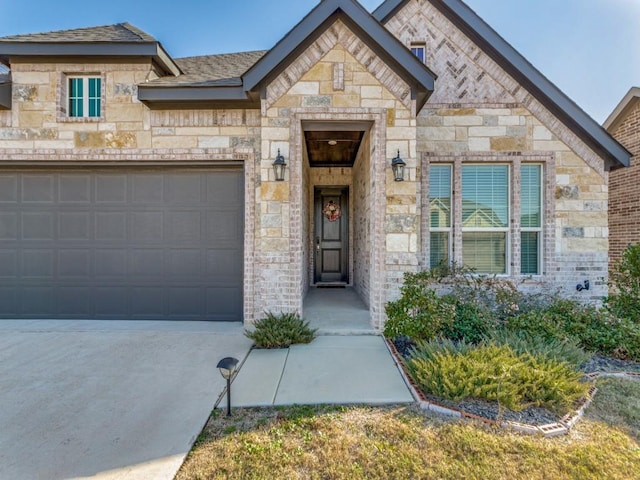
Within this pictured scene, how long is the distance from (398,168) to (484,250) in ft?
7.98

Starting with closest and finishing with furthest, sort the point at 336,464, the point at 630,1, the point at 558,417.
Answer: the point at 336,464 < the point at 558,417 < the point at 630,1

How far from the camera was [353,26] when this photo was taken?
4.75m

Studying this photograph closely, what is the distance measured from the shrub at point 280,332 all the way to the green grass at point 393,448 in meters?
1.49

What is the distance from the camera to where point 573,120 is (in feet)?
18.1

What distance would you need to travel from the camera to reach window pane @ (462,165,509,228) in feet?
18.9

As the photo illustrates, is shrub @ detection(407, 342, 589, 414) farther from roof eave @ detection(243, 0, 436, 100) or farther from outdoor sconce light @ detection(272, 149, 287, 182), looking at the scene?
roof eave @ detection(243, 0, 436, 100)

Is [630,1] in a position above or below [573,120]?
above

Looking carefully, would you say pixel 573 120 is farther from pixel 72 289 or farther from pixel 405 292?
pixel 72 289

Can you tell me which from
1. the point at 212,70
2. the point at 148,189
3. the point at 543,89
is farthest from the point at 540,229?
the point at 148,189

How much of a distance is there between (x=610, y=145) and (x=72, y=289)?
9555mm

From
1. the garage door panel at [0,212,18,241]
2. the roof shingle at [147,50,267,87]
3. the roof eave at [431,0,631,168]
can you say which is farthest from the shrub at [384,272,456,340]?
the garage door panel at [0,212,18,241]

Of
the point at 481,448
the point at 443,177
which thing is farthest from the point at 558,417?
the point at 443,177

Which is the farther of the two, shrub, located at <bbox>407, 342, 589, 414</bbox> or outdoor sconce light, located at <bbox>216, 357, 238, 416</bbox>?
shrub, located at <bbox>407, 342, 589, 414</bbox>

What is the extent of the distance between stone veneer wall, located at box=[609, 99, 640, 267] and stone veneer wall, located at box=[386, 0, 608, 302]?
10.2ft
